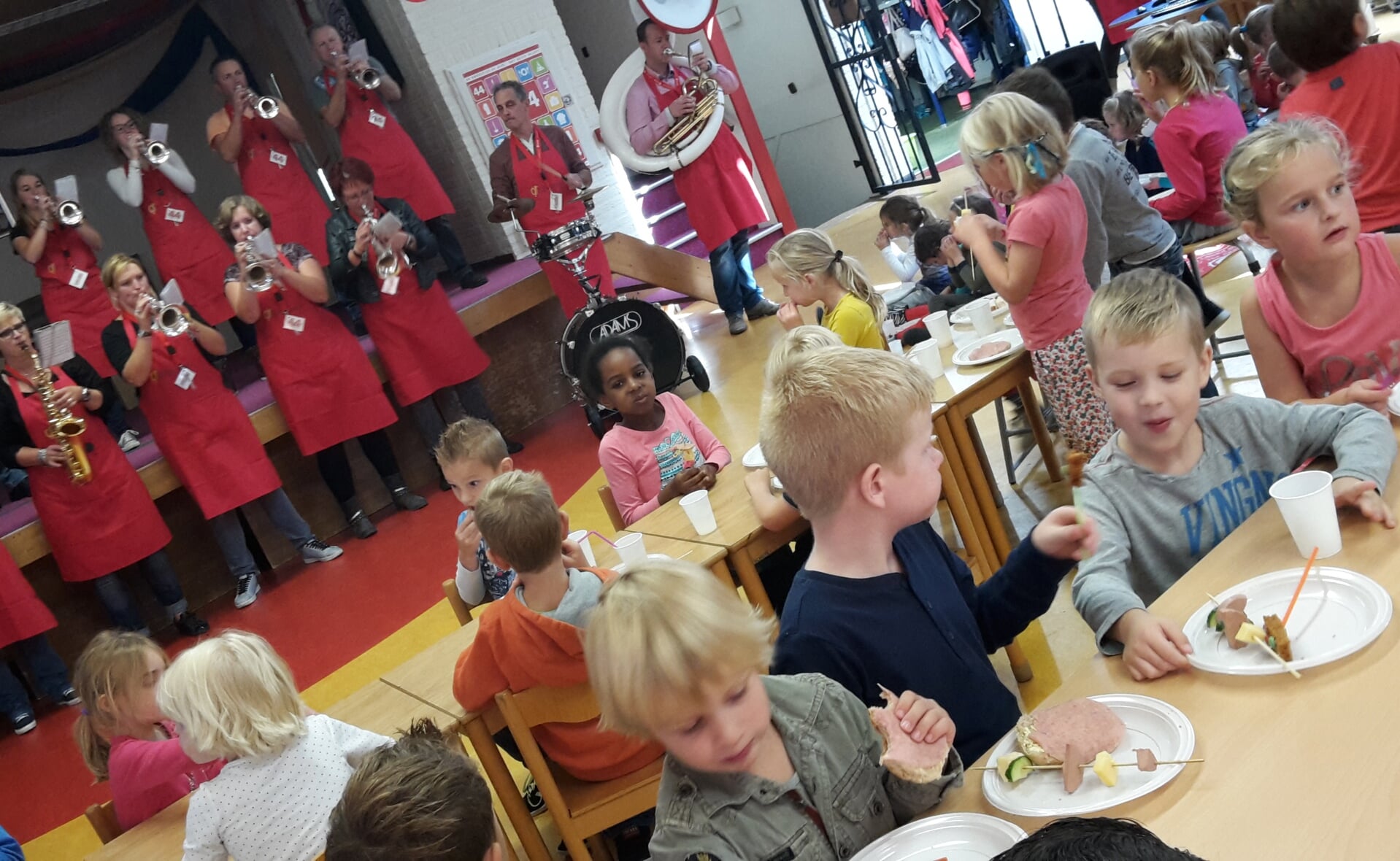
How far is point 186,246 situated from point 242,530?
1.88 metres

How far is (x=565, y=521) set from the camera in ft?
9.34

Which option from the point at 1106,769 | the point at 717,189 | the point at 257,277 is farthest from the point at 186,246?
the point at 1106,769

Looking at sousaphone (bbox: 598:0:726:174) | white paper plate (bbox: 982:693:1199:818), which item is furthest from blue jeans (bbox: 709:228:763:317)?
white paper plate (bbox: 982:693:1199:818)

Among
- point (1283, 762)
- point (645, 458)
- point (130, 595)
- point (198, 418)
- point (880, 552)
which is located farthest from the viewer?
point (130, 595)

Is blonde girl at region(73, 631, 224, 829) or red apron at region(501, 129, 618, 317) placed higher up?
red apron at region(501, 129, 618, 317)

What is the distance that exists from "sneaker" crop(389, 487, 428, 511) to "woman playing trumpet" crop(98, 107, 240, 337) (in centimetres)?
165

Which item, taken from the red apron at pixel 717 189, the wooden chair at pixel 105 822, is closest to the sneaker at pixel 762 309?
the red apron at pixel 717 189

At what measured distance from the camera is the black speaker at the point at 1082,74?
7586 mm

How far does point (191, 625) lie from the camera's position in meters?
6.36

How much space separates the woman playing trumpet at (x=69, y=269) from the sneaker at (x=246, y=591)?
3.57 ft

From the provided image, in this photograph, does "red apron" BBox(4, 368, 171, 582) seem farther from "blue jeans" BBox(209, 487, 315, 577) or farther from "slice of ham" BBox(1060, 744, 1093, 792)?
"slice of ham" BBox(1060, 744, 1093, 792)

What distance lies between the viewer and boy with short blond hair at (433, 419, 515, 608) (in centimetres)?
332

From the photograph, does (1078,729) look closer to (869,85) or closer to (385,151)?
(385,151)

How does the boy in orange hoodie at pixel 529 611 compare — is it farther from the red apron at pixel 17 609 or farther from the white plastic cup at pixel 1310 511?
the red apron at pixel 17 609
